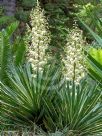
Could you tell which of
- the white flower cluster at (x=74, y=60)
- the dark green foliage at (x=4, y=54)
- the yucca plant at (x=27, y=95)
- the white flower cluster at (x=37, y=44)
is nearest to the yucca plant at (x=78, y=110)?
the white flower cluster at (x=74, y=60)

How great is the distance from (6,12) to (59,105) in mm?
9515

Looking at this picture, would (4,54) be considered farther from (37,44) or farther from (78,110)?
(78,110)

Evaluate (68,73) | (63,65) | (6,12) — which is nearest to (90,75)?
(63,65)

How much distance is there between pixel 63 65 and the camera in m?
6.82

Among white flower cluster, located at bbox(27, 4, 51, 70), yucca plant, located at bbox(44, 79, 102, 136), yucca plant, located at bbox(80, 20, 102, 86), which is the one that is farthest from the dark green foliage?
yucca plant, located at bbox(44, 79, 102, 136)

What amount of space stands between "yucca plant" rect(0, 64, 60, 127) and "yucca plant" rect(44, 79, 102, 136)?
21 cm

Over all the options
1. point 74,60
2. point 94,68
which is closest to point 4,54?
point 94,68

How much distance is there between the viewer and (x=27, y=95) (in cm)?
659

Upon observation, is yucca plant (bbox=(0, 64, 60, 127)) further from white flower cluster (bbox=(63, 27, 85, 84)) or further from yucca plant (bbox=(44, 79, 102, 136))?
white flower cluster (bbox=(63, 27, 85, 84))

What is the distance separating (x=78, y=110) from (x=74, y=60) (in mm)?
611

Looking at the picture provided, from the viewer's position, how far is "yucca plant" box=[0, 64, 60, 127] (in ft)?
21.5

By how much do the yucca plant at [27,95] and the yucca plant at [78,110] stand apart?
208mm

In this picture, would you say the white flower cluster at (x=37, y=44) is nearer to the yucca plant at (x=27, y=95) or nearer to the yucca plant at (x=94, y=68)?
the yucca plant at (x=27, y=95)

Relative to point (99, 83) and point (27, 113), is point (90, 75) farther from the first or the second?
point (27, 113)
